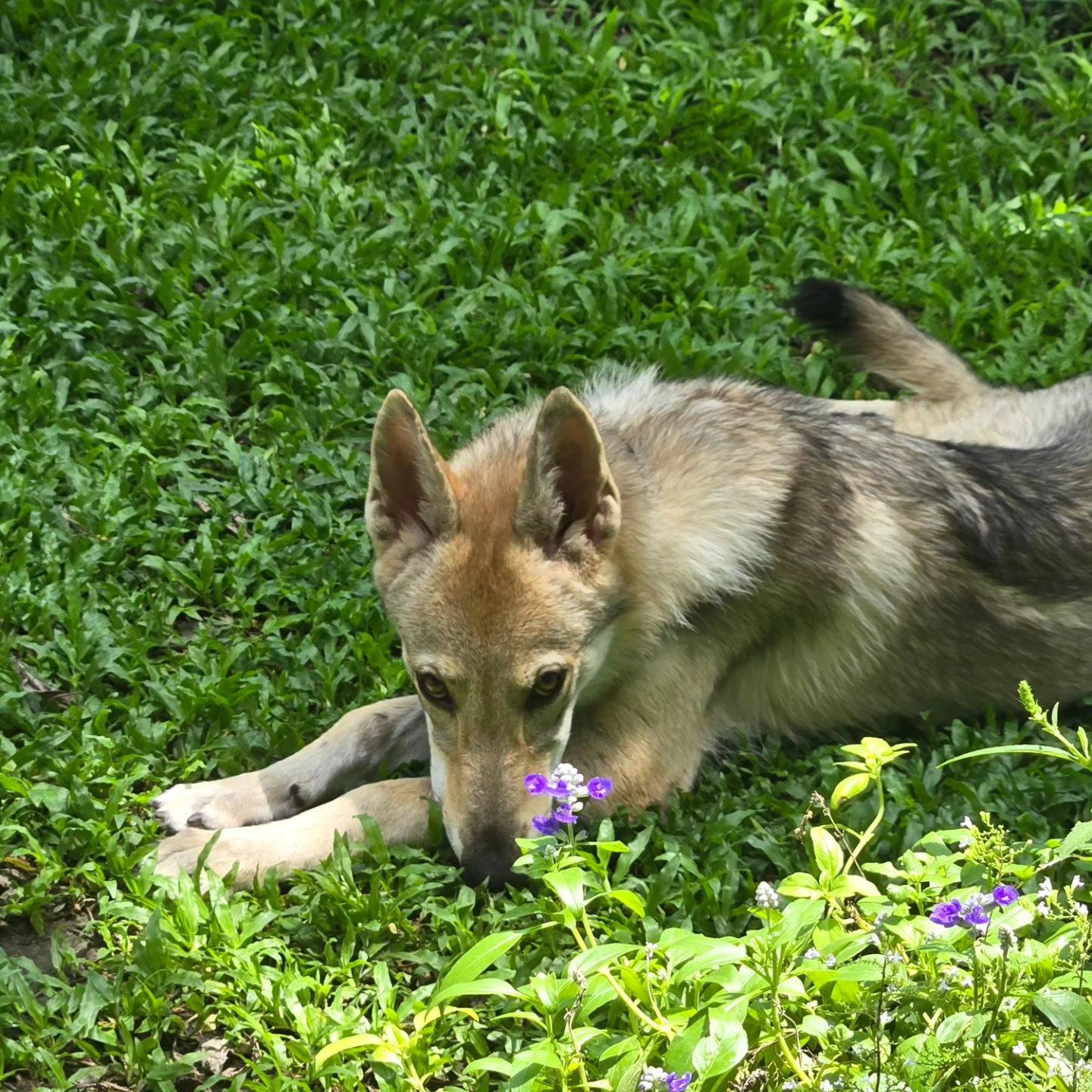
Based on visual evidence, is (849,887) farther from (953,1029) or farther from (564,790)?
(564,790)

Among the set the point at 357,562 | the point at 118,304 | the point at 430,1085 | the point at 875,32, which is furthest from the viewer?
the point at 875,32

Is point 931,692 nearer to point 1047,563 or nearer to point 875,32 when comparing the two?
point 1047,563

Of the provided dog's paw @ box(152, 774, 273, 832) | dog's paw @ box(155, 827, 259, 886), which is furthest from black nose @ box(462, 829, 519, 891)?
dog's paw @ box(152, 774, 273, 832)

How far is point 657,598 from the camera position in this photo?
4.86 m

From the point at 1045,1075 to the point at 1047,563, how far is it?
2386 mm

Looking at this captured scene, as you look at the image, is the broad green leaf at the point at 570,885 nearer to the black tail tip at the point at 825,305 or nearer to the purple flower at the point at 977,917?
the purple flower at the point at 977,917

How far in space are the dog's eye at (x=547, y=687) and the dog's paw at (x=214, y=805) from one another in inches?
41.2

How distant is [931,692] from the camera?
540 centimetres

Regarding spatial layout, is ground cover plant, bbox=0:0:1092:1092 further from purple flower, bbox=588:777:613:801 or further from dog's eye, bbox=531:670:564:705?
dog's eye, bbox=531:670:564:705

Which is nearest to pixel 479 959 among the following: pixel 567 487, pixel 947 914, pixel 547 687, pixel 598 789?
pixel 598 789

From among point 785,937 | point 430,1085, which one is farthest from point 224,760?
point 785,937

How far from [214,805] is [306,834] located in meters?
0.36

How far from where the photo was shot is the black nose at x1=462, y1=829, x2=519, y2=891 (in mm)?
4434

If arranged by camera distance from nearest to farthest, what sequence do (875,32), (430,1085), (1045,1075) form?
(1045,1075)
(430,1085)
(875,32)
